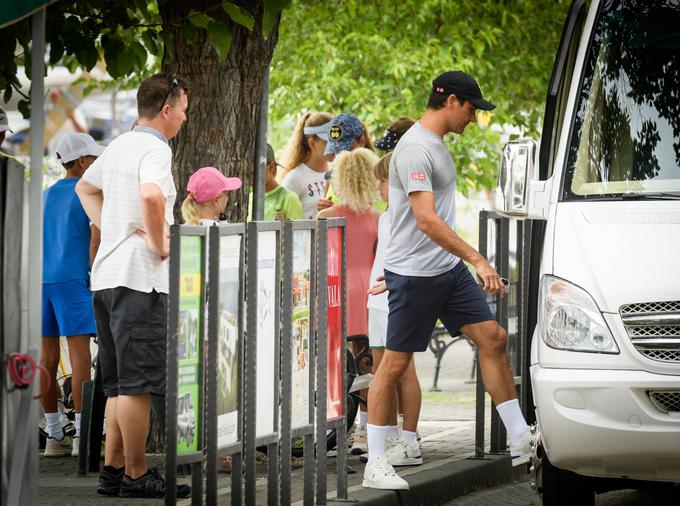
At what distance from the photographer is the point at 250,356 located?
249 inches

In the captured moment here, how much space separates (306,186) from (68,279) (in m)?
2.11

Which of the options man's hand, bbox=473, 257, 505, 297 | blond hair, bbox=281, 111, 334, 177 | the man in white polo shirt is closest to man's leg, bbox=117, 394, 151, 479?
the man in white polo shirt

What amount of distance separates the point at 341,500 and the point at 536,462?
0.94 metres

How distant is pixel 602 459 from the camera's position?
6.29 metres

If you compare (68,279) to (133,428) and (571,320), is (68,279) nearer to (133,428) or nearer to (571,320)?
(133,428)

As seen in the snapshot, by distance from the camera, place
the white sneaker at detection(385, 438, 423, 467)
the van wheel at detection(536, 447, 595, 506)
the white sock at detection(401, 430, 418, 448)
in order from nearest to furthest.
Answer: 1. the van wheel at detection(536, 447, 595, 506)
2. the white sneaker at detection(385, 438, 423, 467)
3. the white sock at detection(401, 430, 418, 448)

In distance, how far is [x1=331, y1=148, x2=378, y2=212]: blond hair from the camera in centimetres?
955

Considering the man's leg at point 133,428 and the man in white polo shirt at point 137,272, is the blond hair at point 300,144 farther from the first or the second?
the man's leg at point 133,428

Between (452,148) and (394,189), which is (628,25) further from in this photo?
(452,148)

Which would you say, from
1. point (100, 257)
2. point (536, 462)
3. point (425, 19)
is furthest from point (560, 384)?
point (425, 19)

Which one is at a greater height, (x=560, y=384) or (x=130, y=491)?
(x=560, y=384)

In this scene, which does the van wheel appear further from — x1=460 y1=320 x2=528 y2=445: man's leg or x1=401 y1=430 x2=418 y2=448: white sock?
x1=401 y1=430 x2=418 y2=448: white sock

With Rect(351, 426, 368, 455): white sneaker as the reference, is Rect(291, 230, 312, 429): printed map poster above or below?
above

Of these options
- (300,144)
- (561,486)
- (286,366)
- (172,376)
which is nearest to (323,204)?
(300,144)
